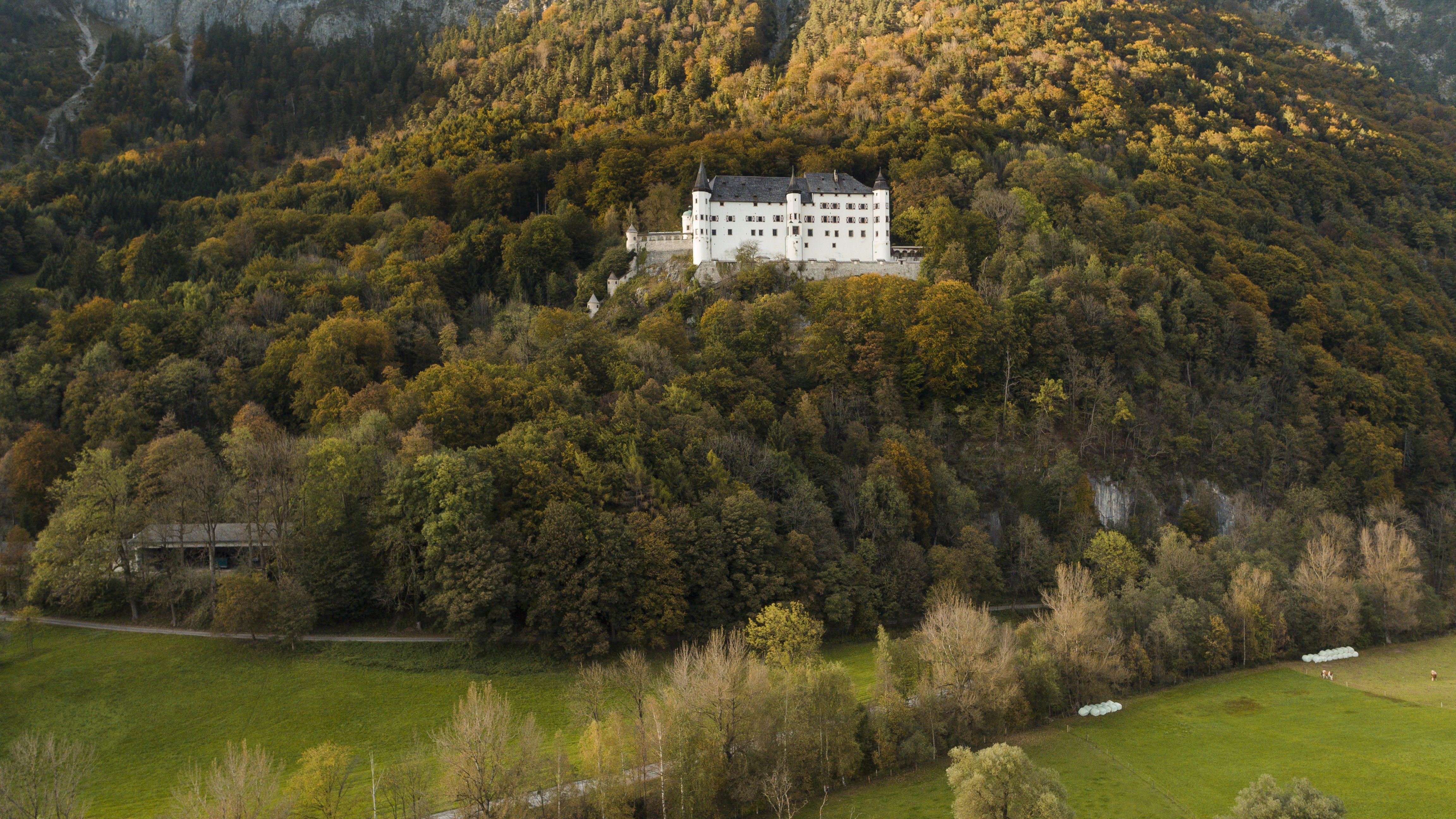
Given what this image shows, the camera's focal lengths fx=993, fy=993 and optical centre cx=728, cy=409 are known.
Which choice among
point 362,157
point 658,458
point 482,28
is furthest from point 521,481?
point 482,28

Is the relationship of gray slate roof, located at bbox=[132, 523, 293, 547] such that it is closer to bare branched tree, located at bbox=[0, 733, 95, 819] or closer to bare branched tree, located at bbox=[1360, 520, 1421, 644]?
bare branched tree, located at bbox=[0, 733, 95, 819]

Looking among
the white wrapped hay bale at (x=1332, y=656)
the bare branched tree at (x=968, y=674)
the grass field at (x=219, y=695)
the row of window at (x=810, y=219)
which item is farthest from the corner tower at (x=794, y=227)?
the white wrapped hay bale at (x=1332, y=656)

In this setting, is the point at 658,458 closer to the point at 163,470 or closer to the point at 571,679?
the point at 571,679

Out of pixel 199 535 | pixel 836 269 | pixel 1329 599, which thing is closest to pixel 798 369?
pixel 836 269

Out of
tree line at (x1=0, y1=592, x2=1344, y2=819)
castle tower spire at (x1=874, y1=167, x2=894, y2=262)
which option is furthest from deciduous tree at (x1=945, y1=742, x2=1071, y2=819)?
castle tower spire at (x1=874, y1=167, x2=894, y2=262)

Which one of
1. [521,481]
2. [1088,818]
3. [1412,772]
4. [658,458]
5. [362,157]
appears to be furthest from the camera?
[362,157]
